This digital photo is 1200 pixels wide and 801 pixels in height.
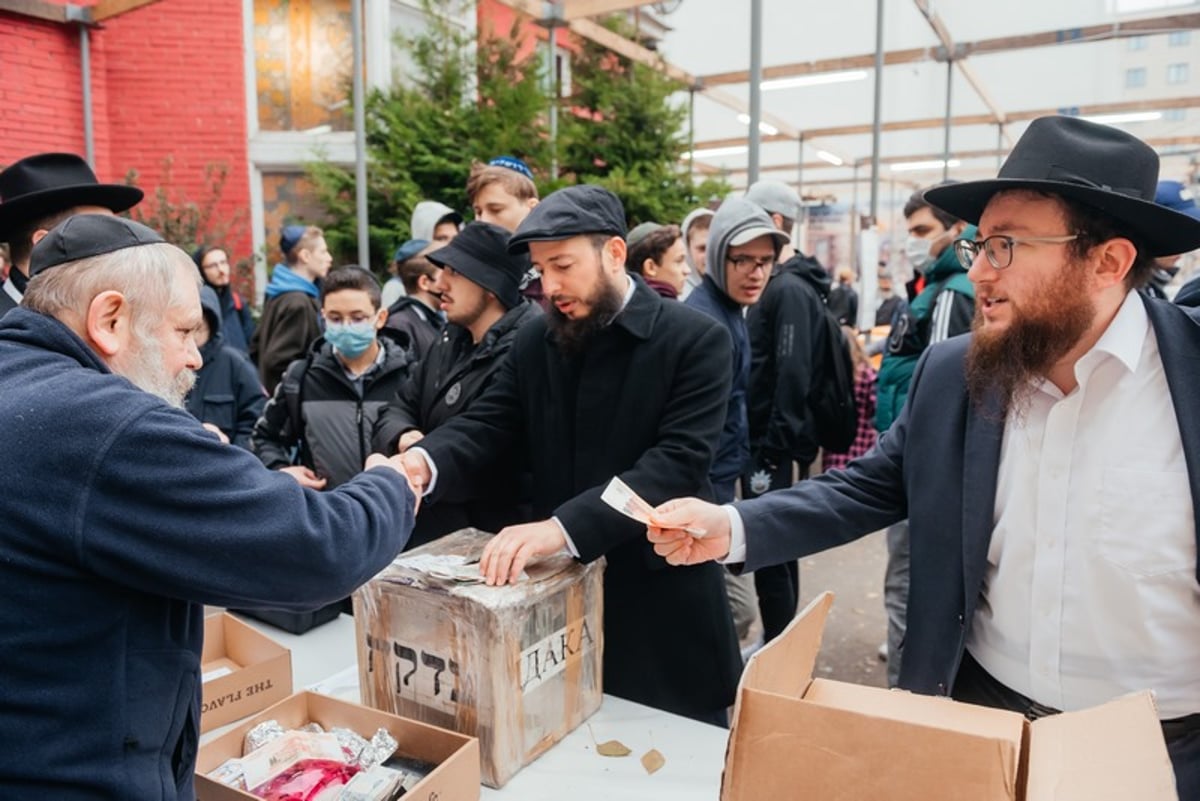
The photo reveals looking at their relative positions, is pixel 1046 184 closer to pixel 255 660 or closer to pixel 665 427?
pixel 665 427

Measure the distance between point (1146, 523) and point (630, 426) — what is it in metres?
1.13

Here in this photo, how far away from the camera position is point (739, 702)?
103cm

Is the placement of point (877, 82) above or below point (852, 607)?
above

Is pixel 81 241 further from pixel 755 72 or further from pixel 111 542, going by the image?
pixel 755 72

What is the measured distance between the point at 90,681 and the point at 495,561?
70 cm

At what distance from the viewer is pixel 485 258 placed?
Result: 278 cm

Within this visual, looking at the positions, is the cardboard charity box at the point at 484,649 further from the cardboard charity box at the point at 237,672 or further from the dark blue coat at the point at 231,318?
the dark blue coat at the point at 231,318

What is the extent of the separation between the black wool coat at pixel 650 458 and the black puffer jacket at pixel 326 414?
0.95m

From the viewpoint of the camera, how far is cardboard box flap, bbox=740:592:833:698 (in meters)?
1.09

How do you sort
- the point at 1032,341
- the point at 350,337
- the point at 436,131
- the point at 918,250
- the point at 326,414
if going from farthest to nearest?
the point at 436,131 < the point at 918,250 < the point at 350,337 < the point at 326,414 < the point at 1032,341

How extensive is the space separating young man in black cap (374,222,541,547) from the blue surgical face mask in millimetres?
425

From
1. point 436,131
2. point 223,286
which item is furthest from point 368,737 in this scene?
point 436,131

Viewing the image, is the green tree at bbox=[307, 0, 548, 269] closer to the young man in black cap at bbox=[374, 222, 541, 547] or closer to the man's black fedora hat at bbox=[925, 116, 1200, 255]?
the young man in black cap at bbox=[374, 222, 541, 547]

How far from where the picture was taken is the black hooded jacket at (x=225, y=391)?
12.6ft
